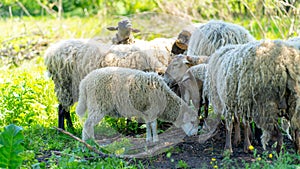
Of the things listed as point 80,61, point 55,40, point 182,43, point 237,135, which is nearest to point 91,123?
point 80,61

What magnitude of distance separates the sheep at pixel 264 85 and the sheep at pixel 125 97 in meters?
0.81

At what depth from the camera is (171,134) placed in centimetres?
588

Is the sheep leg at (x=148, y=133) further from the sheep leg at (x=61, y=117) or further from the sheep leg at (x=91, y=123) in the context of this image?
the sheep leg at (x=61, y=117)

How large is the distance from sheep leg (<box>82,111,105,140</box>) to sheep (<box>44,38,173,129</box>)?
81 centimetres

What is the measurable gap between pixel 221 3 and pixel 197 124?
5.68m

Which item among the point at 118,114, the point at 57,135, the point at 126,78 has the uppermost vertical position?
the point at 126,78

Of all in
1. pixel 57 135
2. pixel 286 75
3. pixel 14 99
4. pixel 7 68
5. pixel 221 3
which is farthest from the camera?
pixel 221 3

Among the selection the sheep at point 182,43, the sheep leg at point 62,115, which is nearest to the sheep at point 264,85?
the sheep at point 182,43

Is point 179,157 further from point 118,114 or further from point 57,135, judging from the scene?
point 57,135

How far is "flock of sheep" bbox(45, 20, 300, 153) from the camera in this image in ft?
15.3

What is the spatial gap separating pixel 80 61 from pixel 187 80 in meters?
1.22

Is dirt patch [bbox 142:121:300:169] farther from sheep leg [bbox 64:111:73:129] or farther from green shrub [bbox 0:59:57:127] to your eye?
green shrub [bbox 0:59:57:127]

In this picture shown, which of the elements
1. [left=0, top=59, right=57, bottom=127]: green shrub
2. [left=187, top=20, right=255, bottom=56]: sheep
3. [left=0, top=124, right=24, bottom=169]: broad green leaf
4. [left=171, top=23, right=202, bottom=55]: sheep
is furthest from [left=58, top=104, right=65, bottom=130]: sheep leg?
[left=0, top=124, right=24, bottom=169]: broad green leaf

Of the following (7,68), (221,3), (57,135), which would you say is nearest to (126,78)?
(57,135)
